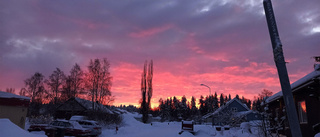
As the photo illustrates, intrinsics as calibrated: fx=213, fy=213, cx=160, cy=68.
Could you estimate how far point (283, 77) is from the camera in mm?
3482

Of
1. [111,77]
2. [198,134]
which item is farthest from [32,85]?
[198,134]

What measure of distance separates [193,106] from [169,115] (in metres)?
20.1

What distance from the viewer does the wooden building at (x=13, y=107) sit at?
15.5 m

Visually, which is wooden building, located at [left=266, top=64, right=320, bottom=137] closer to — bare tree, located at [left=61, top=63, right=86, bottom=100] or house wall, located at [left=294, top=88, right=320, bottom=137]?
house wall, located at [left=294, top=88, right=320, bottom=137]

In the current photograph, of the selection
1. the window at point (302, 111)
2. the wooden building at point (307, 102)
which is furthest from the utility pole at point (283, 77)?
the window at point (302, 111)

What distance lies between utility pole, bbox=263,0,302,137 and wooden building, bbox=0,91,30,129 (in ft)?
58.8

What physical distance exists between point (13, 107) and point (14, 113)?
0.47 metres

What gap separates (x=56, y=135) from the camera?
626 inches

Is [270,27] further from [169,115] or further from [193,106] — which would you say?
[193,106]

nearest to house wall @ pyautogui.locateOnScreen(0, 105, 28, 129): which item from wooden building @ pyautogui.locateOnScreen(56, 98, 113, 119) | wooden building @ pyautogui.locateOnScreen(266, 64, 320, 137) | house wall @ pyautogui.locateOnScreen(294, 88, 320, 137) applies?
wooden building @ pyautogui.locateOnScreen(266, 64, 320, 137)

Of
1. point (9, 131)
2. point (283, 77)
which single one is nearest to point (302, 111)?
point (283, 77)

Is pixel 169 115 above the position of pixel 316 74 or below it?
below

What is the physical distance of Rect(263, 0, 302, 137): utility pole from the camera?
3.28 meters

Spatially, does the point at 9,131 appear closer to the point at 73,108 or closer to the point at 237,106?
the point at 73,108
